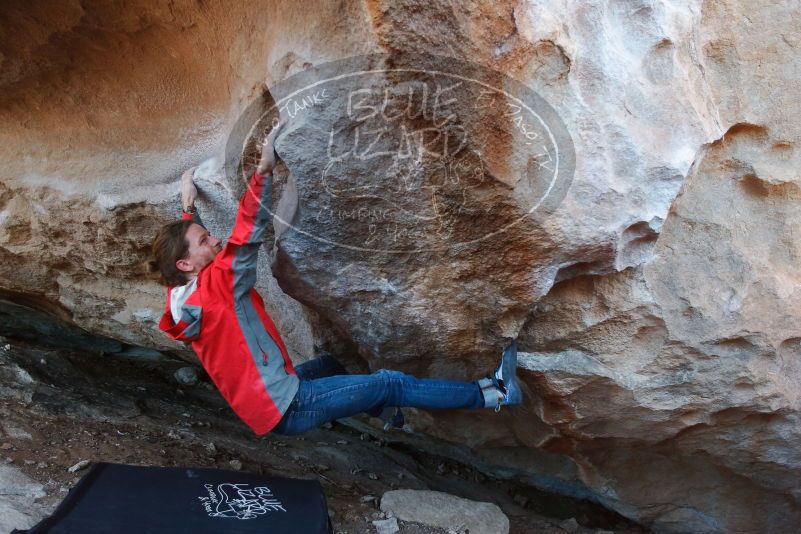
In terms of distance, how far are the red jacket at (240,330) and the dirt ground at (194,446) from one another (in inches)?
19.4

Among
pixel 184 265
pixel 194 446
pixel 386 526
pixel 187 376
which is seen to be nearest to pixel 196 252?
pixel 184 265

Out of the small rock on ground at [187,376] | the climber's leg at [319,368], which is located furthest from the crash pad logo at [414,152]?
the small rock on ground at [187,376]

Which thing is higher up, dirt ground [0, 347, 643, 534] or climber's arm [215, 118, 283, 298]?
climber's arm [215, 118, 283, 298]

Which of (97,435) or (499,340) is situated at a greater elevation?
(499,340)

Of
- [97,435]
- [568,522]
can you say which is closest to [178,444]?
[97,435]

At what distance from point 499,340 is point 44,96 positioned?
160cm

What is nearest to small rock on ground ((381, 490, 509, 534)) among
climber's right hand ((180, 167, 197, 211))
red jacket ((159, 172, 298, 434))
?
red jacket ((159, 172, 298, 434))

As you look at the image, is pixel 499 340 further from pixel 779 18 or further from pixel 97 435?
pixel 97 435

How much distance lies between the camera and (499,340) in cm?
201

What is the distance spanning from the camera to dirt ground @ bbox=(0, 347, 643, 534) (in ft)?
7.43

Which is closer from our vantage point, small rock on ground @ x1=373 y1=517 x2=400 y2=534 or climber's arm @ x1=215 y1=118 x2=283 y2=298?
climber's arm @ x1=215 y1=118 x2=283 y2=298

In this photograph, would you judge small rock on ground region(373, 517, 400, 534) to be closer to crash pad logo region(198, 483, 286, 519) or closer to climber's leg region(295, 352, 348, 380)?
crash pad logo region(198, 483, 286, 519)

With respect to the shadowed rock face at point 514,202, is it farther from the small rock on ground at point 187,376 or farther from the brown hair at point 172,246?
the small rock on ground at point 187,376

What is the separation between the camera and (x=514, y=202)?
1.69m
